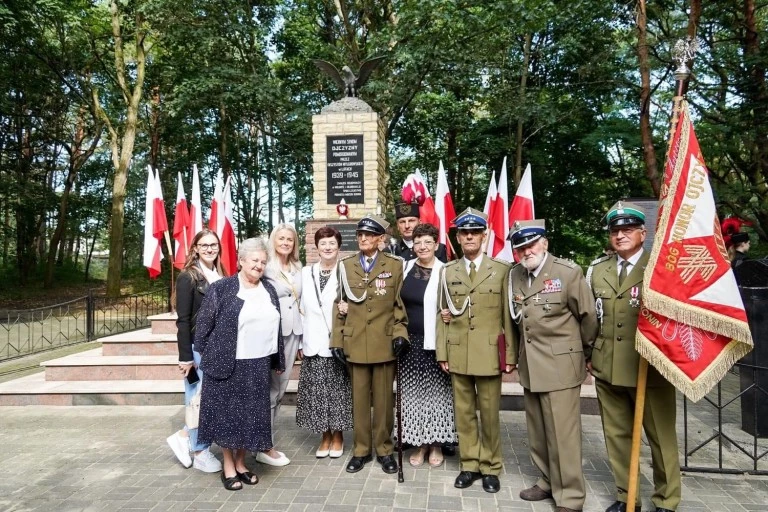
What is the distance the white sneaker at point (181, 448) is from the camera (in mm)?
3918

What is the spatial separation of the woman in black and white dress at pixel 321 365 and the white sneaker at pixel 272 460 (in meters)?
0.32

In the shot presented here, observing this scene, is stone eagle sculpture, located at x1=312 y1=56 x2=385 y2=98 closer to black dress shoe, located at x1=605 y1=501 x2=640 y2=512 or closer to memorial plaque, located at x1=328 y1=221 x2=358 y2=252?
memorial plaque, located at x1=328 y1=221 x2=358 y2=252

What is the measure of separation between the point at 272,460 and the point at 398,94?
11.3 meters

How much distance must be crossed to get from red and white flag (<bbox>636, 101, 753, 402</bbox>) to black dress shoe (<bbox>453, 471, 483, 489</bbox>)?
1.54 metres

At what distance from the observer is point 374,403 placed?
12.4ft

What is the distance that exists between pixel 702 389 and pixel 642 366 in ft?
1.05

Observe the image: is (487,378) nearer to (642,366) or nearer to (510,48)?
(642,366)

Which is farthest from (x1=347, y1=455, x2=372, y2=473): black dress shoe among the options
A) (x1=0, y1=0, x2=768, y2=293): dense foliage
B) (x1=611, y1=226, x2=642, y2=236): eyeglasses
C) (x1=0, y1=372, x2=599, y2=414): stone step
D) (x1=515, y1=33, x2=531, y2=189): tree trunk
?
(x1=515, y1=33, x2=531, y2=189): tree trunk

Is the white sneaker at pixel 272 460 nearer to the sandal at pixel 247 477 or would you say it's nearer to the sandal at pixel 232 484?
the sandal at pixel 247 477

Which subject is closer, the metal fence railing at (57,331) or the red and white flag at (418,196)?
the red and white flag at (418,196)

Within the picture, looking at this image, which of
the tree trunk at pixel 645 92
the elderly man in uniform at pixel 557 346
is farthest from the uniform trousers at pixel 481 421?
the tree trunk at pixel 645 92

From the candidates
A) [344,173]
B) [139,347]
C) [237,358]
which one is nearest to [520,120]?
[344,173]

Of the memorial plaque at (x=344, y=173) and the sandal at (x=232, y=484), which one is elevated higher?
the memorial plaque at (x=344, y=173)

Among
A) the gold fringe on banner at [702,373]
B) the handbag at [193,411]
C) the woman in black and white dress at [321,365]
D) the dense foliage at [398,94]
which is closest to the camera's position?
the gold fringe on banner at [702,373]
